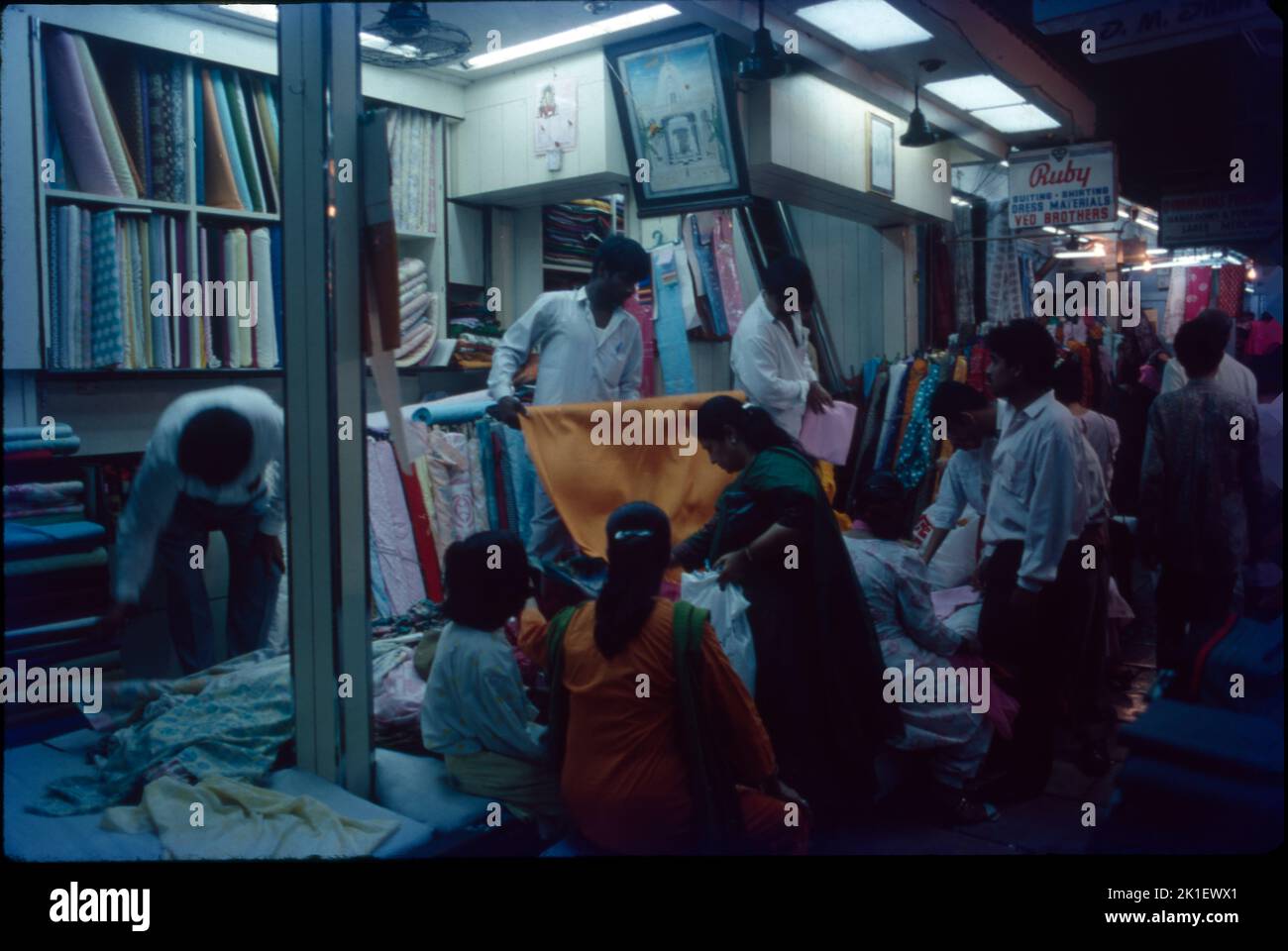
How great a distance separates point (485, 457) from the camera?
478cm

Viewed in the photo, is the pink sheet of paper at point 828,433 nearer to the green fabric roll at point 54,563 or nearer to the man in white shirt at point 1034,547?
the man in white shirt at point 1034,547

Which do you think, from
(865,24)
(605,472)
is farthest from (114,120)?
(865,24)

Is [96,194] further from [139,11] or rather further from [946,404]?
[946,404]

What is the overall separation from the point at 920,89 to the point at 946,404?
12.1ft

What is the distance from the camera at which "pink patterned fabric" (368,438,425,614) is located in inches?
177

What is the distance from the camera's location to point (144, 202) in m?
4.40

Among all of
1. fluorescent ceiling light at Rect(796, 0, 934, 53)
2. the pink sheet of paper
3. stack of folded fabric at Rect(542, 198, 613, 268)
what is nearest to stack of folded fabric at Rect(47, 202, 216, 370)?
stack of folded fabric at Rect(542, 198, 613, 268)

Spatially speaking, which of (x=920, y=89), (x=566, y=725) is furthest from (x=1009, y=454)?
(x=920, y=89)

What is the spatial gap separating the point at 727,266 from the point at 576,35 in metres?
1.87

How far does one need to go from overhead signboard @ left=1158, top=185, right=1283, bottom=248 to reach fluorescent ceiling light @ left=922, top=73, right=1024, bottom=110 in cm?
348

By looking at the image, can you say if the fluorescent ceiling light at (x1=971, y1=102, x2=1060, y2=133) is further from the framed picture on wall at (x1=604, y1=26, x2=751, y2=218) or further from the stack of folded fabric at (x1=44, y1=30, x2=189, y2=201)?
the stack of folded fabric at (x1=44, y1=30, x2=189, y2=201)

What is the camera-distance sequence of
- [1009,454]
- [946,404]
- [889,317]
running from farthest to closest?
[889,317], [946,404], [1009,454]

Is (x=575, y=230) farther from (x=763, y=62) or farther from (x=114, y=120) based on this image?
(x=114, y=120)

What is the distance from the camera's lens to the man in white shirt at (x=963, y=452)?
414cm
